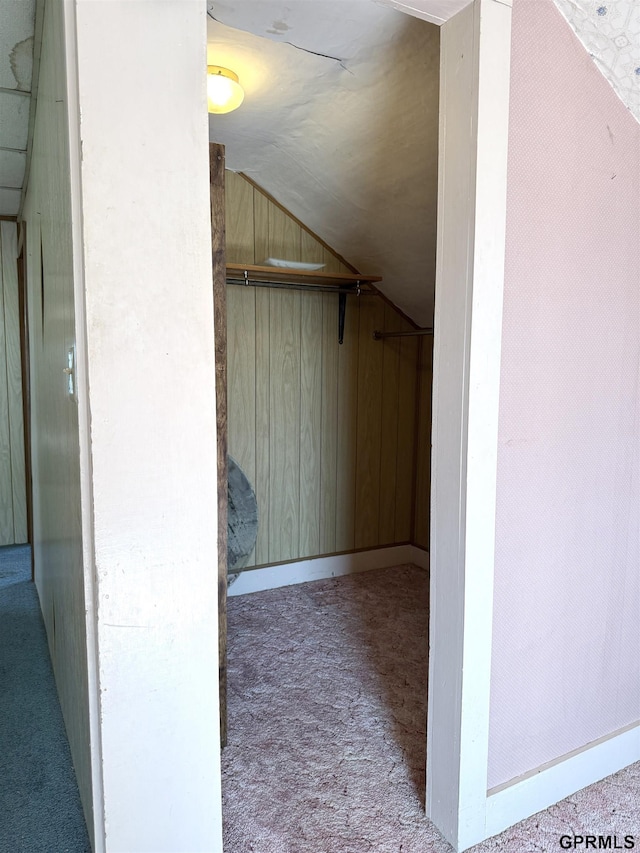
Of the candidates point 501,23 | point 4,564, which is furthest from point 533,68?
point 4,564

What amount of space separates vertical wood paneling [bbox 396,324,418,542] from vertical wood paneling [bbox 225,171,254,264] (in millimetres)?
978

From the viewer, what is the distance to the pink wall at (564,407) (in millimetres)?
1309

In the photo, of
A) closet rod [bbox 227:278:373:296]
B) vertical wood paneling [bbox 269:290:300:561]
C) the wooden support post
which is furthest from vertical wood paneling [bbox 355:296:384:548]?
the wooden support post

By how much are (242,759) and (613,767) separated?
1062 mm

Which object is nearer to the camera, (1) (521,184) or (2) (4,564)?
(1) (521,184)

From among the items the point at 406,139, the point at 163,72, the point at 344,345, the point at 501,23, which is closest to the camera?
the point at 163,72

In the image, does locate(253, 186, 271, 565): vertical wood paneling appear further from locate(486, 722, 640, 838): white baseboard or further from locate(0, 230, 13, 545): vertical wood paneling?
locate(0, 230, 13, 545): vertical wood paneling

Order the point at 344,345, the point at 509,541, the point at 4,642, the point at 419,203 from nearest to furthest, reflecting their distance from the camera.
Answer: the point at 509,541, the point at 419,203, the point at 4,642, the point at 344,345

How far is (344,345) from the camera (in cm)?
299

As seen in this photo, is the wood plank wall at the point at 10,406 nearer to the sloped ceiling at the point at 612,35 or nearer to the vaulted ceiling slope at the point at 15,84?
the vaulted ceiling slope at the point at 15,84

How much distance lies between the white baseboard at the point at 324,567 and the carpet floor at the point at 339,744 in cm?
12

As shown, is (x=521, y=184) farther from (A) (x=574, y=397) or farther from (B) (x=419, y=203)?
(B) (x=419, y=203)

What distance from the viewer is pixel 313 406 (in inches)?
117

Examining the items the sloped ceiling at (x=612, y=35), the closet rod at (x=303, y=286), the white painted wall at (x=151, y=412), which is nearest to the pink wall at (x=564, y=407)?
the sloped ceiling at (x=612, y=35)
